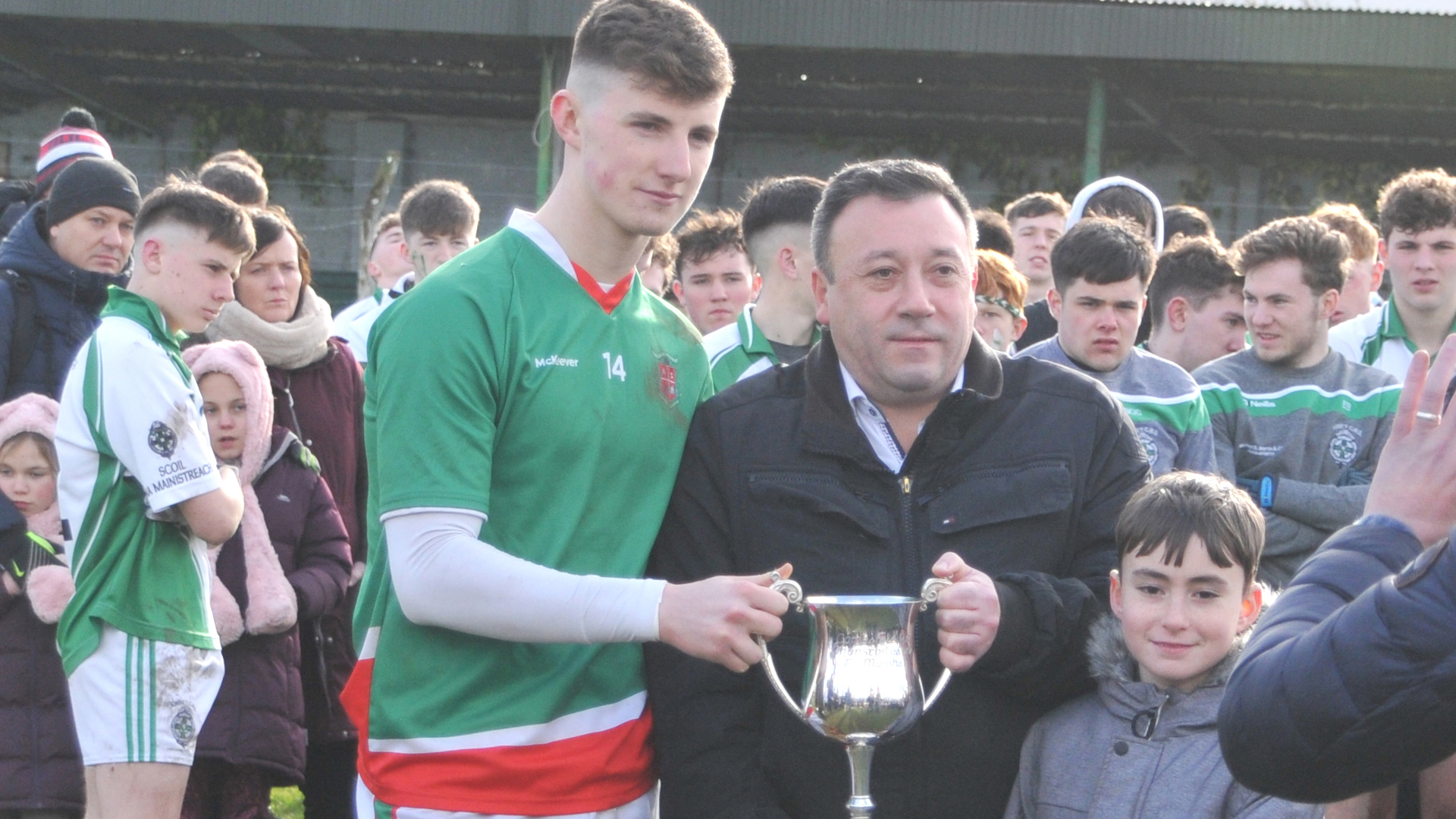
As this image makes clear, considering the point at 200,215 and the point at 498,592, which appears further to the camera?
the point at 200,215

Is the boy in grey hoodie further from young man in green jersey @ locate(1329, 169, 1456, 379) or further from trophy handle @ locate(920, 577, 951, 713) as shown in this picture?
young man in green jersey @ locate(1329, 169, 1456, 379)

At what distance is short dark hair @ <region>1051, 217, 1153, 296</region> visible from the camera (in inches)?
179

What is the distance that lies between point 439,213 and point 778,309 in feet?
7.56

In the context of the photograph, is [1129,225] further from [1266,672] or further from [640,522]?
[1266,672]

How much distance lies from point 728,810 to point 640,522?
21.0 inches

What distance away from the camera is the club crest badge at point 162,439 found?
380 centimetres

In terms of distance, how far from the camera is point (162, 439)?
3.81 meters

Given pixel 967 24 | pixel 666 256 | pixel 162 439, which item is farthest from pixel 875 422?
pixel 967 24

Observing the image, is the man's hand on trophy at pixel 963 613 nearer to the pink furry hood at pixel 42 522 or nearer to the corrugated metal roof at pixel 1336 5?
the pink furry hood at pixel 42 522

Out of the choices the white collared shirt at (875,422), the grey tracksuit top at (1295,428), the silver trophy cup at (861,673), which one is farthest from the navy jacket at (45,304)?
the grey tracksuit top at (1295,428)

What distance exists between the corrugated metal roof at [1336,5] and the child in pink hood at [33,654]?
13722 millimetres

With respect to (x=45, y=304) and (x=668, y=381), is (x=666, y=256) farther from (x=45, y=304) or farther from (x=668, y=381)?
(x=668, y=381)

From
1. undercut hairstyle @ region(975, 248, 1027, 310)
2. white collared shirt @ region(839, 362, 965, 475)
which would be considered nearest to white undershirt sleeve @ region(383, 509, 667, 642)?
white collared shirt @ region(839, 362, 965, 475)

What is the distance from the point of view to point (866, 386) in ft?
9.34
